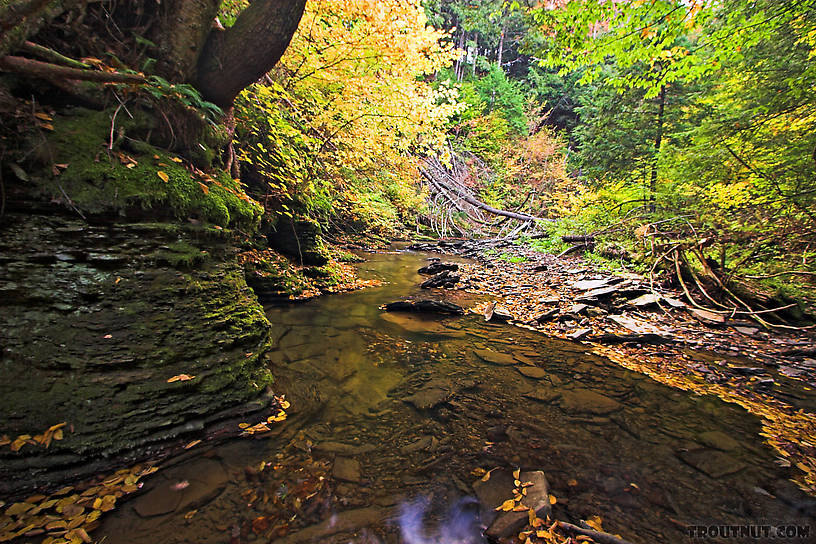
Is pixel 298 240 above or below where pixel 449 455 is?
above

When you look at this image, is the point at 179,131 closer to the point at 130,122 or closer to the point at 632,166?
the point at 130,122

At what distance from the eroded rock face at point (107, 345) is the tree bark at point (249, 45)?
6.67ft

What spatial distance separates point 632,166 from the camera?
11578 mm

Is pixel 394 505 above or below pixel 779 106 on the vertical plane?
below

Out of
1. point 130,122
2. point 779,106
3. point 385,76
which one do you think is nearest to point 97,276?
point 130,122

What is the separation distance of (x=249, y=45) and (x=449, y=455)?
186 inches

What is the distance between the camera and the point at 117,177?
8.66 feet

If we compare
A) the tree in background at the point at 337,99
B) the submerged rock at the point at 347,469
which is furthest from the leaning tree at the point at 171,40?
the submerged rock at the point at 347,469

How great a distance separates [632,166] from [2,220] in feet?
50.7

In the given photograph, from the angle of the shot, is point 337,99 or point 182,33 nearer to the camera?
point 182,33

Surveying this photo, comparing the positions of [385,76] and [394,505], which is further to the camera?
[385,76]

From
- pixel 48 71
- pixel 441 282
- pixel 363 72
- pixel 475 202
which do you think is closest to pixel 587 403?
pixel 441 282

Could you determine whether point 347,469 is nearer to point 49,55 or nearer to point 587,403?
point 587,403

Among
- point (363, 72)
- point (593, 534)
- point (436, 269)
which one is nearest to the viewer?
point (593, 534)
